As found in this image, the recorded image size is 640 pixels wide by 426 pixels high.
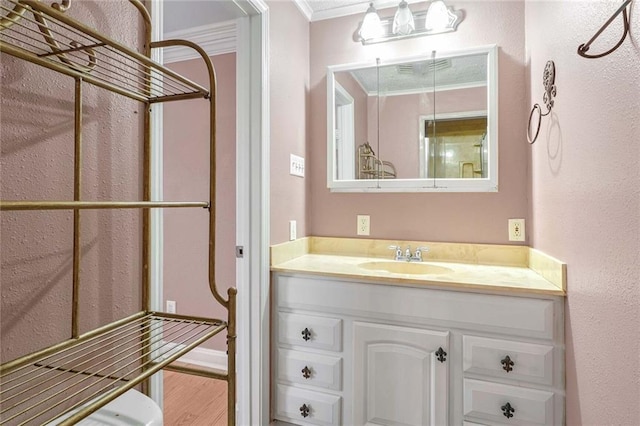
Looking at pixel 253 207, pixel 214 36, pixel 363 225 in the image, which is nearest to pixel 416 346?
pixel 363 225

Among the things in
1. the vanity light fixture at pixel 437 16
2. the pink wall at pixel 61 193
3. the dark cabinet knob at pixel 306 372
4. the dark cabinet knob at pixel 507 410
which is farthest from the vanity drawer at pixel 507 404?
the vanity light fixture at pixel 437 16

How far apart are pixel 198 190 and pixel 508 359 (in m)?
2.07

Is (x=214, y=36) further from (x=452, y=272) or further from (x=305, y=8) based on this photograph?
(x=452, y=272)

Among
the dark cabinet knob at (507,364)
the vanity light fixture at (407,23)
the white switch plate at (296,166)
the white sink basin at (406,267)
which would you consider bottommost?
the dark cabinet knob at (507,364)

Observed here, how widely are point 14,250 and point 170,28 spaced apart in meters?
2.19

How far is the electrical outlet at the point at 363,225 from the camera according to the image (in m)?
2.05

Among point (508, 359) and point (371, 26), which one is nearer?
point (508, 359)

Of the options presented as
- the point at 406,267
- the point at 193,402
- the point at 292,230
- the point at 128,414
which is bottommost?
the point at 193,402

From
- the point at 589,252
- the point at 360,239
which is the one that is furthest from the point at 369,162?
the point at 589,252

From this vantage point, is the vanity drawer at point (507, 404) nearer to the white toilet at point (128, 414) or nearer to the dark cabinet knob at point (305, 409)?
the dark cabinet knob at point (305, 409)

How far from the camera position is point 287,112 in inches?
73.3

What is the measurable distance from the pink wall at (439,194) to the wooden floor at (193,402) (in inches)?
40.5

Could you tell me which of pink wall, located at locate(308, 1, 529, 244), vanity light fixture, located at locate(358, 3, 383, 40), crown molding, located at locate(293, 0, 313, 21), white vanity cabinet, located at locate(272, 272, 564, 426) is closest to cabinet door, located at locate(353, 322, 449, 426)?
white vanity cabinet, located at locate(272, 272, 564, 426)

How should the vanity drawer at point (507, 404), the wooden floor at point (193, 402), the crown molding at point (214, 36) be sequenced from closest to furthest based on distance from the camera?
the vanity drawer at point (507, 404) < the wooden floor at point (193, 402) < the crown molding at point (214, 36)
